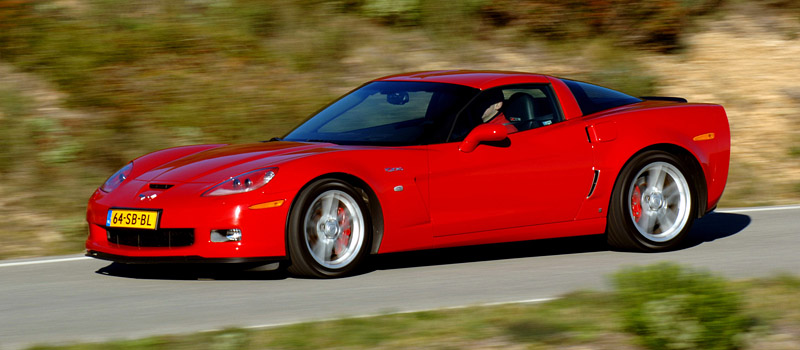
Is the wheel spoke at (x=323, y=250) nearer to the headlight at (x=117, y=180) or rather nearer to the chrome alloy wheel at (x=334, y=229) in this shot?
the chrome alloy wheel at (x=334, y=229)

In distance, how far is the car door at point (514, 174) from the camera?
776cm

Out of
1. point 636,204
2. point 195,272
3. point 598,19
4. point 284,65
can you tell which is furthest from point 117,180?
point 598,19

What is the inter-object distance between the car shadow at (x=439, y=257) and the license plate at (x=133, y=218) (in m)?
0.49

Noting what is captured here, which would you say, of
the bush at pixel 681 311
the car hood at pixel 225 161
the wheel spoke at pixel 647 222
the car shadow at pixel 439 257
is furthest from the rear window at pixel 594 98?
the bush at pixel 681 311

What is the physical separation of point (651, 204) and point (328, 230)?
274 cm

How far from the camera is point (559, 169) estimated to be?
8.19 m

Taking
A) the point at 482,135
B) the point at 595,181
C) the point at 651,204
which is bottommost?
the point at 651,204

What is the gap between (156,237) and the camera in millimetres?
7137

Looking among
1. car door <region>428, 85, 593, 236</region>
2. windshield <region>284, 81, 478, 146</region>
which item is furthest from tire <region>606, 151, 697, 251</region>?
windshield <region>284, 81, 478, 146</region>

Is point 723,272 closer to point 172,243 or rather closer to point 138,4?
point 172,243

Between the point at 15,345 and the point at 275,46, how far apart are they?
9.66 m

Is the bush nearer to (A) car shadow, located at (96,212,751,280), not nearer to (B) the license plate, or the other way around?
(A) car shadow, located at (96,212,751,280)

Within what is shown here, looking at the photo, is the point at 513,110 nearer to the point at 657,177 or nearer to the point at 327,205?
the point at 657,177

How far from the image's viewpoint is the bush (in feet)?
17.3
